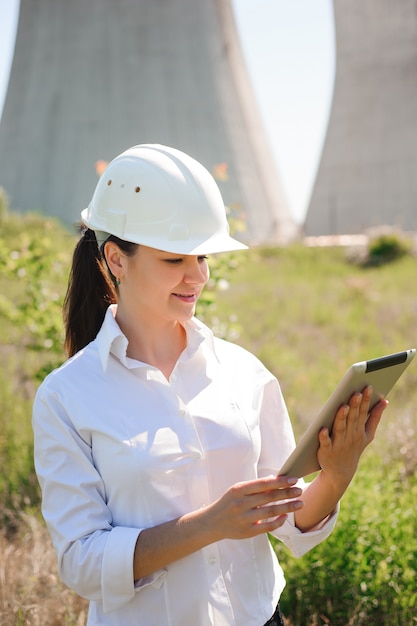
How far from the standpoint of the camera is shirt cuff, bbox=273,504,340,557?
1542 millimetres

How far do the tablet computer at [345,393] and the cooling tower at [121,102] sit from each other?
1498cm

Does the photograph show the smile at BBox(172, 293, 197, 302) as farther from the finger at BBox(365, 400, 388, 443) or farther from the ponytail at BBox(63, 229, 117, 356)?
the finger at BBox(365, 400, 388, 443)

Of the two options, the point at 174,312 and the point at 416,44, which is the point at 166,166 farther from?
the point at 416,44

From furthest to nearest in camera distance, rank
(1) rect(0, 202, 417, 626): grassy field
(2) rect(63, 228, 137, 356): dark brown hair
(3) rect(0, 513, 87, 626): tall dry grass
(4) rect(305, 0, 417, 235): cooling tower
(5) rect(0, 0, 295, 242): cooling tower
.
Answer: (4) rect(305, 0, 417, 235): cooling tower → (5) rect(0, 0, 295, 242): cooling tower → (1) rect(0, 202, 417, 626): grassy field → (3) rect(0, 513, 87, 626): tall dry grass → (2) rect(63, 228, 137, 356): dark brown hair

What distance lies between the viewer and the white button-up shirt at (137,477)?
4.40ft

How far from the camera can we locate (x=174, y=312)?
148 cm

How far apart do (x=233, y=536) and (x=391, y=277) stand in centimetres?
872

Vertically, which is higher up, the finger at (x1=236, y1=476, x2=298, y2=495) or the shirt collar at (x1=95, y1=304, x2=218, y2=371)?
the shirt collar at (x1=95, y1=304, x2=218, y2=371)

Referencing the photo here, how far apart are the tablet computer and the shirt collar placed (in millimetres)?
280

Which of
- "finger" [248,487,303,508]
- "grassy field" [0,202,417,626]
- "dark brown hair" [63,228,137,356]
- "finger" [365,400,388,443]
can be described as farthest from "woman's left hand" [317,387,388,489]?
"grassy field" [0,202,417,626]

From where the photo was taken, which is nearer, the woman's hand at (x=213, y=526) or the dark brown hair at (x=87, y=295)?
the woman's hand at (x=213, y=526)

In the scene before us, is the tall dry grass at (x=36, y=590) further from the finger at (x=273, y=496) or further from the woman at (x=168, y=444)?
the finger at (x=273, y=496)

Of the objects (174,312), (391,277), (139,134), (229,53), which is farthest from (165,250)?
(229,53)

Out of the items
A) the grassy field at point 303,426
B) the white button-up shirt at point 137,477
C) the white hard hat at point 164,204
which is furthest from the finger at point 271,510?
the grassy field at point 303,426
